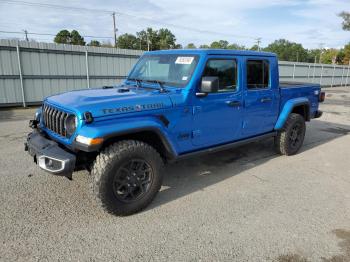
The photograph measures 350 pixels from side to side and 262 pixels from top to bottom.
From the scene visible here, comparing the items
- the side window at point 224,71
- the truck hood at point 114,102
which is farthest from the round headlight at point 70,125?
the side window at point 224,71

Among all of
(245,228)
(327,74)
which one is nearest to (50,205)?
(245,228)

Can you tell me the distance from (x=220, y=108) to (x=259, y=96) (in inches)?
40.0

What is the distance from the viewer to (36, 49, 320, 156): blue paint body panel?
311 centimetres

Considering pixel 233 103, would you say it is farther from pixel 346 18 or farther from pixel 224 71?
pixel 346 18

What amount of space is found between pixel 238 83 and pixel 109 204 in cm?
261

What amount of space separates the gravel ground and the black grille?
917mm

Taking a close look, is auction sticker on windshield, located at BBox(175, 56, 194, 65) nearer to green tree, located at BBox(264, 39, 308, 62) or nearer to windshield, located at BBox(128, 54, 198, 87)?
windshield, located at BBox(128, 54, 198, 87)

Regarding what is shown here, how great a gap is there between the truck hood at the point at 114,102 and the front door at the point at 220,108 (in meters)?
0.57

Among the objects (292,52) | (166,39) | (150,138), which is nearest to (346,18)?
(166,39)

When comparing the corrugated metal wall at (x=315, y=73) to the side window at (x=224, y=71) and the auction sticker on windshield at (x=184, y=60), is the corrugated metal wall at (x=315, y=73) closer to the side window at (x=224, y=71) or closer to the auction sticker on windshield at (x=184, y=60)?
the side window at (x=224, y=71)

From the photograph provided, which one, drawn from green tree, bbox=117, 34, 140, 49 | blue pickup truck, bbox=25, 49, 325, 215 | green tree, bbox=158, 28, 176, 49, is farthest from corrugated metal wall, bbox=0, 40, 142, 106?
green tree, bbox=117, 34, 140, 49

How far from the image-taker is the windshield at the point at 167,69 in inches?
153

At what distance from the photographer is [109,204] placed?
10.4ft

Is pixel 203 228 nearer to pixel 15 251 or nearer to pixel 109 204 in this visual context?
pixel 109 204
